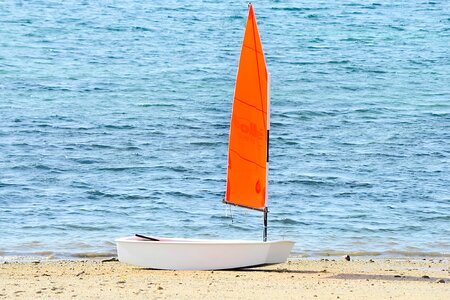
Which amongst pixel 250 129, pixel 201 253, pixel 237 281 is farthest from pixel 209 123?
pixel 237 281

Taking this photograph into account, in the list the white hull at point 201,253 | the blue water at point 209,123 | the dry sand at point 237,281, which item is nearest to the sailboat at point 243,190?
the white hull at point 201,253

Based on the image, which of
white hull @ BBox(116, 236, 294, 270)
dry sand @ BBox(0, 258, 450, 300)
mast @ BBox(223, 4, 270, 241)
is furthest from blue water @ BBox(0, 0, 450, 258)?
white hull @ BBox(116, 236, 294, 270)

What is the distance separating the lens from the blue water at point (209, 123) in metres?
20.8

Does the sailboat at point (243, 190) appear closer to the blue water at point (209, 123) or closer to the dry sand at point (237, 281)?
the dry sand at point (237, 281)

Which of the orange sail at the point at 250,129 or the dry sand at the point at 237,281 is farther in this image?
the orange sail at the point at 250,129

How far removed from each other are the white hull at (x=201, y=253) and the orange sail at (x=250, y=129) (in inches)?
48.6

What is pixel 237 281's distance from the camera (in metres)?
14.4

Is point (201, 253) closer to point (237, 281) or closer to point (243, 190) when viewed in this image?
point (237, 281)

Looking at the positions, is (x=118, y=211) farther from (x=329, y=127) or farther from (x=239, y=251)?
(x=329, y=127)

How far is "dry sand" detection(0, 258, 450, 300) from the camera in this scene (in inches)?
521

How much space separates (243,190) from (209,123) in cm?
1495

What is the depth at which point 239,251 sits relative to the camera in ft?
50.5

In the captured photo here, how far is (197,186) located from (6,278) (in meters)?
10.1

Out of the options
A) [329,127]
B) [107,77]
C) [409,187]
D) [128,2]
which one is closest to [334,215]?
[409,187]
